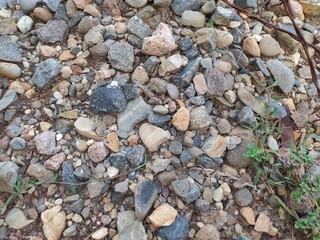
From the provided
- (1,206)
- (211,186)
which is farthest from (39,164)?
(211,186)

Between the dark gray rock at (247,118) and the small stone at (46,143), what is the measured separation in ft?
2.50

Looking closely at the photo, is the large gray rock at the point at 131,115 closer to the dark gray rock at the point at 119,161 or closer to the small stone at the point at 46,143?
the dark gray rock at the point at 119,161

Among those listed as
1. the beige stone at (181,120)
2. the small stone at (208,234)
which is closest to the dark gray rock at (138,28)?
the beige stone at (181,120)

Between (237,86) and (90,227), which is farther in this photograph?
(237,86)

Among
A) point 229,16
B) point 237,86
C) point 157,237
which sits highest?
point 229,16

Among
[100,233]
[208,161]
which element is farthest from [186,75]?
[100,233]

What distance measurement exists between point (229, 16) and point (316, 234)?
987mm

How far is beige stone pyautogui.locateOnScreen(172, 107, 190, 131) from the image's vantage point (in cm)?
162

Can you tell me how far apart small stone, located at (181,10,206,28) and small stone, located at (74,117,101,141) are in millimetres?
631

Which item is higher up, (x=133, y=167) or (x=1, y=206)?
(x=133, y=167)

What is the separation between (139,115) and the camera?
1644 mm

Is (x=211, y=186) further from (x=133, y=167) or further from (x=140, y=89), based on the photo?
(x=140, y=89)

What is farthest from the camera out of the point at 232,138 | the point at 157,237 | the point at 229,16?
the point at 229,16

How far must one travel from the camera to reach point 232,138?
5.46 feet
